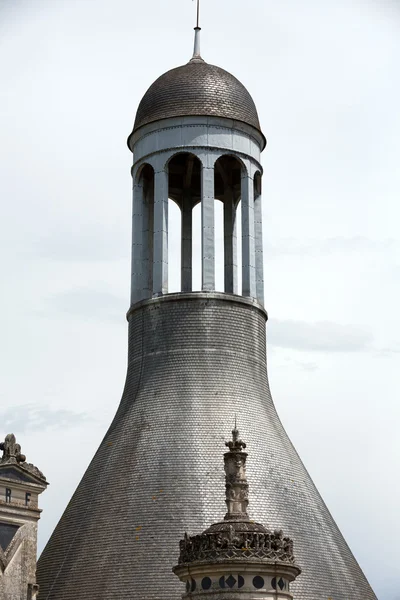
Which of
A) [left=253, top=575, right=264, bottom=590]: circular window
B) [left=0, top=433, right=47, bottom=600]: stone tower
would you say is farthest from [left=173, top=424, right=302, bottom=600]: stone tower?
[left=0, top=433, right=47, bottom=600]: stone tower

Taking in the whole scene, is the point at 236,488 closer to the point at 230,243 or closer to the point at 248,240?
the point at 248,240

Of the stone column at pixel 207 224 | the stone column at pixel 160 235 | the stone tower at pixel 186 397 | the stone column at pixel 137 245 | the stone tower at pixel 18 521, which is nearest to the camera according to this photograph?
the stone tower at pixel 18 521

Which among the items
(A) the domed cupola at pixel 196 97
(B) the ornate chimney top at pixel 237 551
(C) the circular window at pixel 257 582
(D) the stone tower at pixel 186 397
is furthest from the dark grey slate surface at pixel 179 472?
(C) the circular window at pixel 257 582

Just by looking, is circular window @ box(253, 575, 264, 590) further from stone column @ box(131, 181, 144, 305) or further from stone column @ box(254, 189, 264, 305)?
stone column @ box(131, 181, 144, 305)

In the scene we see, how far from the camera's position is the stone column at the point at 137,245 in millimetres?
53406

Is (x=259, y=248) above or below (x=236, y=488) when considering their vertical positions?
above

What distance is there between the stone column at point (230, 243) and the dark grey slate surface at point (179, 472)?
292cm

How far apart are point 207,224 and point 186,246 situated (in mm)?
5346

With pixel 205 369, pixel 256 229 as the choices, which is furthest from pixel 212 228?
pixel 205 369

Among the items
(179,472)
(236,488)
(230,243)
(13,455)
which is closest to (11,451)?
(13,455)

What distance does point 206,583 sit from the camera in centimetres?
3531

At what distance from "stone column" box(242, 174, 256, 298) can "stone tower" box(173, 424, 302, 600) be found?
56.0 feet

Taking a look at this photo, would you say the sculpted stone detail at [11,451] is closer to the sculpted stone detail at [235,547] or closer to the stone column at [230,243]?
the sculpted stone detail at [235,547]

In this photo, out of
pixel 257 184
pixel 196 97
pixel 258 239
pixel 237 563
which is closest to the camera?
pixel 237 563
